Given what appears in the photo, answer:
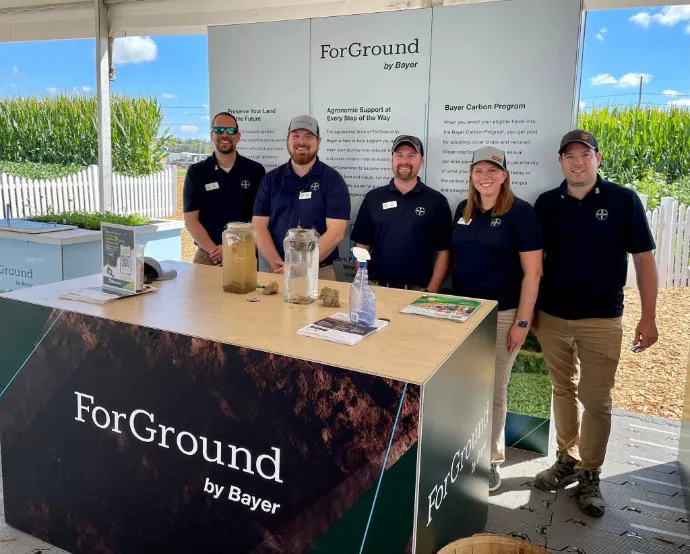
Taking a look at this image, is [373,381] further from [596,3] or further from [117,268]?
[596,3]

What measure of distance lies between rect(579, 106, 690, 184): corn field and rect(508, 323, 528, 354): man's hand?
106 inches

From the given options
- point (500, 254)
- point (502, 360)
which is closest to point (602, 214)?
point (500, 254)

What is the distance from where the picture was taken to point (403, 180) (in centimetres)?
297

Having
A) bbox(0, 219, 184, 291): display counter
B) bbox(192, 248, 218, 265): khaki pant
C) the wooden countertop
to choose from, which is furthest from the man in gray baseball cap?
bbox(0, 219, 184, 291): display counter

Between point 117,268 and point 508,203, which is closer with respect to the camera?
point 117,268

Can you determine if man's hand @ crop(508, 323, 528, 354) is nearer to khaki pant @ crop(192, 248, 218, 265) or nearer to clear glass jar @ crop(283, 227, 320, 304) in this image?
clear glass jar @ crop(283, 227, 320, 304)

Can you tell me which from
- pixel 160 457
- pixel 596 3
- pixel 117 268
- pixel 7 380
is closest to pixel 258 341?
pixel 160 457

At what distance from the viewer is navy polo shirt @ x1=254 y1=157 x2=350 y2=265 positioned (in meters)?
3.14

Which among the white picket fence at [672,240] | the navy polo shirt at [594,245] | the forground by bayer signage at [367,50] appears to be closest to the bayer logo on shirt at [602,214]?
the navy polo shirt at [594,245]

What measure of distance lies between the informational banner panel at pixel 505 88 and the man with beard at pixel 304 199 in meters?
0.58

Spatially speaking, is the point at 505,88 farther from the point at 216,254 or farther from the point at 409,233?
the point at 216,254

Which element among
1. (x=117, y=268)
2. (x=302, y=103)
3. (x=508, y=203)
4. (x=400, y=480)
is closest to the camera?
(x=400, y=480)

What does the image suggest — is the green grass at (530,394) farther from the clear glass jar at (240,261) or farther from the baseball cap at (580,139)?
the clear glass jar at (240,261)

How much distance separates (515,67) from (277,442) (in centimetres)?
234
